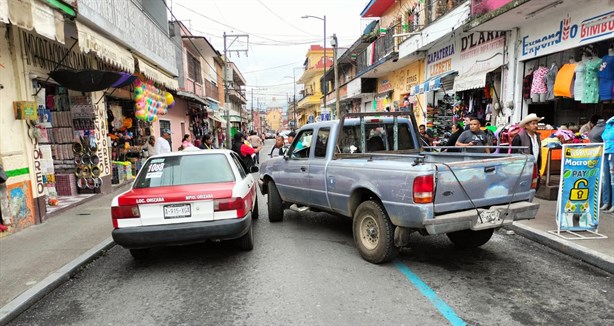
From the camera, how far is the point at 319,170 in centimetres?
584

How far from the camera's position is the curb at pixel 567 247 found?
181 inches

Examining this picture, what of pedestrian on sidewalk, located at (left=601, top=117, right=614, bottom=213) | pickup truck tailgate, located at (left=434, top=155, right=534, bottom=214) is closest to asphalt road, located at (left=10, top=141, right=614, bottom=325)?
pickup truck tailgate, located at (left=434, top=155, right=534, bottom=214)

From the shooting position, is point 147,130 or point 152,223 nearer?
point 152,223

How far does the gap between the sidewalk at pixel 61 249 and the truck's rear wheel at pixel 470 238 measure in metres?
1.02

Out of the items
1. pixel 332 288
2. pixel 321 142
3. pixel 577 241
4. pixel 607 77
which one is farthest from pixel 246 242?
pixel 607 77

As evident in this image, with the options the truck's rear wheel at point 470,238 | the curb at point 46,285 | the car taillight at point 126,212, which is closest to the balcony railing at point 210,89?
the curb at point 46,285

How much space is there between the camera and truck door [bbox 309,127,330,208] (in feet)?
18.9

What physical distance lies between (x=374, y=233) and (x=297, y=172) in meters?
2.00

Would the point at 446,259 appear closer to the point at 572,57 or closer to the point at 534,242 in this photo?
the point at 534,242

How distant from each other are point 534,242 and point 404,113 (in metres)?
2.71

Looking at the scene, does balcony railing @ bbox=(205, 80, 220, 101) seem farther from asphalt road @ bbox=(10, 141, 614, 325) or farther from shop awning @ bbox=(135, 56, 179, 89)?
asphalt road @ bbox=(10, 141, 614, 325)

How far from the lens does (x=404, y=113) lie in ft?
19.8

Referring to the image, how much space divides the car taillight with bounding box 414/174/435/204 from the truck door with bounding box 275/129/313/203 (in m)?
2.36

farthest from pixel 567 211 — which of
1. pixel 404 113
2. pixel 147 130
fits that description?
pixel 147 130
